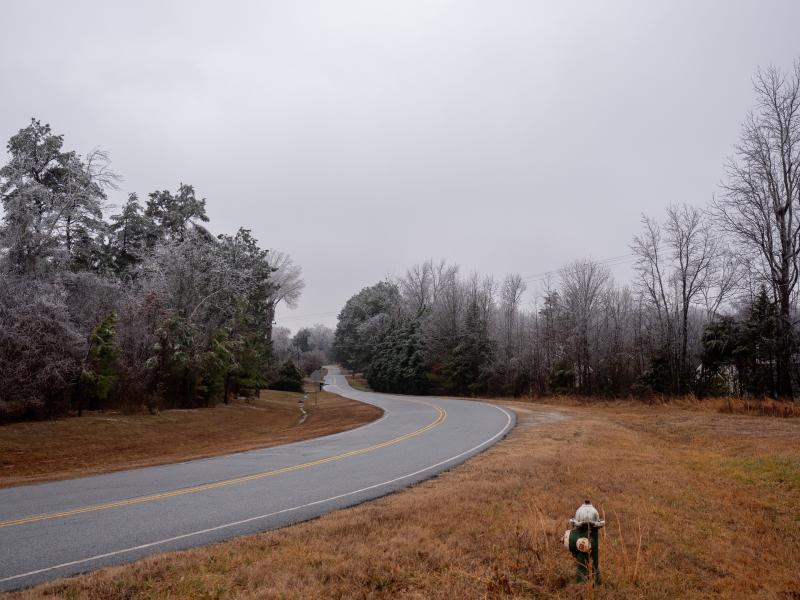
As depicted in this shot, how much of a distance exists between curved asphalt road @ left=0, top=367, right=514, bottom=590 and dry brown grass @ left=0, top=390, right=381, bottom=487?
251 cm

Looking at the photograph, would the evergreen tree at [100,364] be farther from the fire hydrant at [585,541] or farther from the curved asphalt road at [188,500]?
the fire hydrant at [585,541]

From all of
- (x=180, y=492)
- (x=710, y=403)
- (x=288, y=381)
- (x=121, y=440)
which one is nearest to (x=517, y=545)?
(x=180, y=492)

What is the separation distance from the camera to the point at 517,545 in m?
6.23

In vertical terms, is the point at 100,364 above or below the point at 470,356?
below

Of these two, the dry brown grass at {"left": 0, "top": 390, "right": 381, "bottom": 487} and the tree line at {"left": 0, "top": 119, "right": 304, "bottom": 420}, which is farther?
the tree line at {"left": 0, "top": 119, "right": 304, "bottom": 420}

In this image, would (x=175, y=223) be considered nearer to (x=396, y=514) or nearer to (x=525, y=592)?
(x=396, y=514)

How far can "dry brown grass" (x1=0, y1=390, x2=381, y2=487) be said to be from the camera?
14969 mm

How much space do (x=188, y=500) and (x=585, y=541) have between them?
6937mm

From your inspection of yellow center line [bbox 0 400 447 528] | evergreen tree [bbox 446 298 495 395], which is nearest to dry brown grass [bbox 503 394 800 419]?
evergreen tree [bbox 446 298 495 395]

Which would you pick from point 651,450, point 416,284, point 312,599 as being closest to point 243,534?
point 312,599

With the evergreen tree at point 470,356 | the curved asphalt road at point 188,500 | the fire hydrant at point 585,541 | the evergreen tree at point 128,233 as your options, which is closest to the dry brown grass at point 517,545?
the fire hydrant at point 585,541

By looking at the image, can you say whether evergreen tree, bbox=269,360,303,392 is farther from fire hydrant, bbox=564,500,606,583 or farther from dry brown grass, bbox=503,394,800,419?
fire hydrant, bbox=564,500,606,583

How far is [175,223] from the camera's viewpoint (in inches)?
1638

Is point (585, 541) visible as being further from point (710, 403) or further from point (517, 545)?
point (710, 403)
